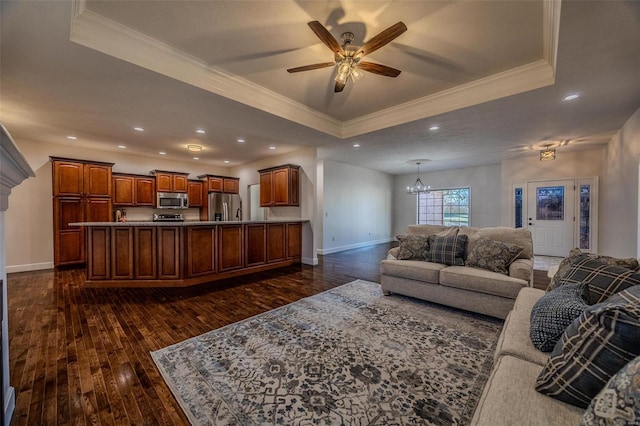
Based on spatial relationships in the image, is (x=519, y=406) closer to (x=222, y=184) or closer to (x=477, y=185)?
(x=222, y=184)

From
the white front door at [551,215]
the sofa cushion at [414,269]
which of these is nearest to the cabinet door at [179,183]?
the sofa cushion at [414,269]

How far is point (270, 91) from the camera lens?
3.63m

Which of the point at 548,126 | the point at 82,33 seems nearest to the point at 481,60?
the point at 548,126

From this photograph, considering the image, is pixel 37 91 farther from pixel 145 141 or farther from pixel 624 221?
pixel 624 221

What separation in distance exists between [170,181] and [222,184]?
1.38 m

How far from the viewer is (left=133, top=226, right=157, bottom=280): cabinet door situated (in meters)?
3.96

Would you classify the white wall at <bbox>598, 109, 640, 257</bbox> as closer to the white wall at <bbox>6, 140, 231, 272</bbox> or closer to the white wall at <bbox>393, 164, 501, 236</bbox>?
the white wall at <bbox>393, 164, 501, 236</bbox>

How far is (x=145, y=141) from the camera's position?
537 cm

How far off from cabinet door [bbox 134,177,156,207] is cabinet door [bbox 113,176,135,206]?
0.34 feet

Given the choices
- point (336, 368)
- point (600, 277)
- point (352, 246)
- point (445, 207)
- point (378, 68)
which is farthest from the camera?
point (445, 207)

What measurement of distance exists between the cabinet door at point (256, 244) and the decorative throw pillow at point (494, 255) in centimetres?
361

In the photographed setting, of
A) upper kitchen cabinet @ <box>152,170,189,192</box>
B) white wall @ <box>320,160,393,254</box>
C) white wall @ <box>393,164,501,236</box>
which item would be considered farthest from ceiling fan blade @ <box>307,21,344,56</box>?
white wall @ <box>393,164,501,236</box>

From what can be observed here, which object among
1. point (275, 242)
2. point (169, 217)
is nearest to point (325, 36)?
point (275, 242)

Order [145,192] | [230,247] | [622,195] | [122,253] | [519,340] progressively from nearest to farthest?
[519,340] < [122,253] < [622,195] < [230,247] < [145,192]
